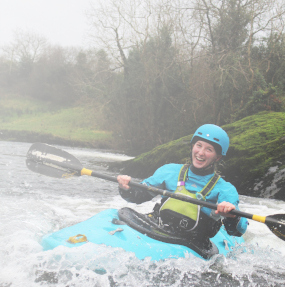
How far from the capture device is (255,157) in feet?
20.9

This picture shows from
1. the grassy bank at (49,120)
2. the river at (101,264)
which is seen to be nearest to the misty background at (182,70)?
the grassy bank at (49,120)

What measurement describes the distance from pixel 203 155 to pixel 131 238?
0.94 metres

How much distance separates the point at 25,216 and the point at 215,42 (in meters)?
12.7

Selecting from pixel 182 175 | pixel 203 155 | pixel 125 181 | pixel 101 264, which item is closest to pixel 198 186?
pixel 182 175

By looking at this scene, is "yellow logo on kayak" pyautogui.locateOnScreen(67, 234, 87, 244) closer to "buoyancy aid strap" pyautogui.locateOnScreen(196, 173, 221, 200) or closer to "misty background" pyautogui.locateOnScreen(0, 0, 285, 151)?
"buoyancy aid strap" pyautogui.locateOnScreen(196, 173, 221, 200)

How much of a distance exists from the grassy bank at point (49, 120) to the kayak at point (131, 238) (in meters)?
14.8

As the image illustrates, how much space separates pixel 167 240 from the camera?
8.63 feet

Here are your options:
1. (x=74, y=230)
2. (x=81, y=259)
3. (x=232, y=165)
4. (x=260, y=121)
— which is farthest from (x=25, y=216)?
(x=260, y=121)

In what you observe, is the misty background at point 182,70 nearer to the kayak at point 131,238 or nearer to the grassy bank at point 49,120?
the grassy bank at point 49,120

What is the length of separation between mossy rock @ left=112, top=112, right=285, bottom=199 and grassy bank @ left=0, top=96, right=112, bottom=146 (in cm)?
1040

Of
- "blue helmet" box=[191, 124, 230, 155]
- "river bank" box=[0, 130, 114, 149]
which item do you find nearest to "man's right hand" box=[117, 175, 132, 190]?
"blue helmet" box=[191, 124, 230, 155]

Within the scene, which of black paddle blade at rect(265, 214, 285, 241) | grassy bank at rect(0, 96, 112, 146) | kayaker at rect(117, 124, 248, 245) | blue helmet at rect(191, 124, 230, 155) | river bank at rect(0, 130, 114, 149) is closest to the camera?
black paddle blade at rect(265, 214, 285, 241)

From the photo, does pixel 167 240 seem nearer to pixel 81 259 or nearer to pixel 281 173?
pixel 81 259

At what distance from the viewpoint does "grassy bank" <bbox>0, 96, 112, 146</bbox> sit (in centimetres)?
1892
